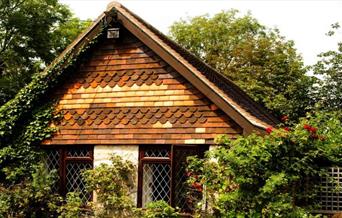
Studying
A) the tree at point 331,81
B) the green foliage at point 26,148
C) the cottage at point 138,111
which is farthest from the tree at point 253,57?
the green foliage at point 26,148

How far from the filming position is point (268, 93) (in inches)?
1179

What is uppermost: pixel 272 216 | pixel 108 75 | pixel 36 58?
pixel 36 58

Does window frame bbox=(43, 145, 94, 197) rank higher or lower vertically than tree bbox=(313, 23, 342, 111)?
lower

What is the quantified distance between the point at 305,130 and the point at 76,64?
6.56 metres

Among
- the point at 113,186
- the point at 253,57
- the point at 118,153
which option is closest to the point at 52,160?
the point at 118,153

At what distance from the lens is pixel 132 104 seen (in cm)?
1346

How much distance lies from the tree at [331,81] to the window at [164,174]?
987cm

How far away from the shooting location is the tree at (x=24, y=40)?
3275 centimetres

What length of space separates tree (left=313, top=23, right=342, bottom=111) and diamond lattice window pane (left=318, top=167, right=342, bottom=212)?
10378mm

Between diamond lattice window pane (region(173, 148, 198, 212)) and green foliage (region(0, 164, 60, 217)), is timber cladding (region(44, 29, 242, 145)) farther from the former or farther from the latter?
green foliage (region(0, 164, 60, 217))

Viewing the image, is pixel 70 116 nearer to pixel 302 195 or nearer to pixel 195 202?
pixel 195 202

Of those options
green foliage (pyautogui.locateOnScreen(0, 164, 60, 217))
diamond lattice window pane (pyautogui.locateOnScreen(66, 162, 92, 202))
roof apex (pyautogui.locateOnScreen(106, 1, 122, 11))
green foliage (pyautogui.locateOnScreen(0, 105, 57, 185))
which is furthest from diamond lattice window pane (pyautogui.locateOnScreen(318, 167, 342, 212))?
green foliage (pyautogui.locateOnScreen(0, 105, 57, 185))

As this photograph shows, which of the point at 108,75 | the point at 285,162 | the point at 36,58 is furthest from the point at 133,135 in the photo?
the point at 36,58

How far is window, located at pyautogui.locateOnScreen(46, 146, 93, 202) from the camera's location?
13805mm
